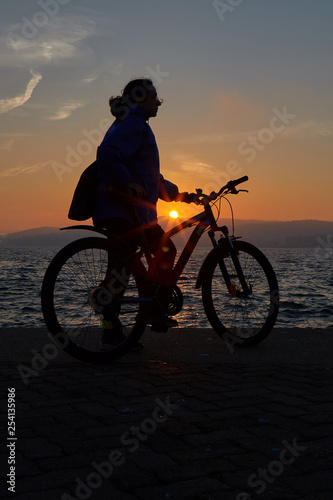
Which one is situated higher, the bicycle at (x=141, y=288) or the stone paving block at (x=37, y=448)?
the bicycle at (x=141, y=288)

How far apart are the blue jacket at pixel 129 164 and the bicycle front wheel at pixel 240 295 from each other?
0.81m

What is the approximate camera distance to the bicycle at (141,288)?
439 centimetres

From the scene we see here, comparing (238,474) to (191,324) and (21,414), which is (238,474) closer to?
(21,414)

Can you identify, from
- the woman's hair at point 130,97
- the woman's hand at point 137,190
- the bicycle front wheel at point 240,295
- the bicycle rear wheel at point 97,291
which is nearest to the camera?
the bicycle rear wheel at point 97,291

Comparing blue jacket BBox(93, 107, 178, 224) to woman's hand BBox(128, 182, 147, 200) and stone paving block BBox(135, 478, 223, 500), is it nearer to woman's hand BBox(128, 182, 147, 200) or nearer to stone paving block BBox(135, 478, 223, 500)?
woman's hand BBox(128, 182, 147, 200)

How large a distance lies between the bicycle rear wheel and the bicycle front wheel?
76cm

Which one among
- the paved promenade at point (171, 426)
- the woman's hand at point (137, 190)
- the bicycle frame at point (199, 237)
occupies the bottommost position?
the paved promenade at point (171, 426)

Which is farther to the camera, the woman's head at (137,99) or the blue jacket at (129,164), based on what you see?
the woman's head at (137,99)

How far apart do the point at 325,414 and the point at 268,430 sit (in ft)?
1.45

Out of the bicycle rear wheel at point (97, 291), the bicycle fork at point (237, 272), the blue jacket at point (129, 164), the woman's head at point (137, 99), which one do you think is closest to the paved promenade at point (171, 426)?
the bicycle rear wheel at point (97, 291)

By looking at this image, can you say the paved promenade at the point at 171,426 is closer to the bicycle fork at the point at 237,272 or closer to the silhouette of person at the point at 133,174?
the bicycle fork at the point at 237,272

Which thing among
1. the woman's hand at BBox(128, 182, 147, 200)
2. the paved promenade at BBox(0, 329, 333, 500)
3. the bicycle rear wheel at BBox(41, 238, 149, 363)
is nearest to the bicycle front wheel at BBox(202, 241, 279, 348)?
the paved promenade at BBox(0, 329, 333, 500)

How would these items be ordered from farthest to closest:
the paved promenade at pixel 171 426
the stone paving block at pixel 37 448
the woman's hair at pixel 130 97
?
1. the woman's hair at pixel 130 97
2. the stone paving block at pixel 37 448
3. the paved promenade at pixel 171 426

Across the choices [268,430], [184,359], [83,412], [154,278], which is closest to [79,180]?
[154,278]
